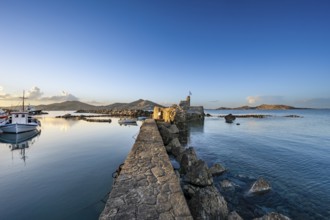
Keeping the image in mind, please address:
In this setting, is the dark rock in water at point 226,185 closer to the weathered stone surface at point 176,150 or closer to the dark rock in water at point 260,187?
the dark rock in water at point 260,187

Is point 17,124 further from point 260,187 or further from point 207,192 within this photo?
point 260,187

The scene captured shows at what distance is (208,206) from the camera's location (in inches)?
214

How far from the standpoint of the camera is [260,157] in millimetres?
13820

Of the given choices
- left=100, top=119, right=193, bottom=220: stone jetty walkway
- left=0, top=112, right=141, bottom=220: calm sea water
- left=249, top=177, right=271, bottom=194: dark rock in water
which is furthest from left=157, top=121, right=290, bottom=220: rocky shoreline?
left=0, top=112, right=141, bottom=220: calm sea water

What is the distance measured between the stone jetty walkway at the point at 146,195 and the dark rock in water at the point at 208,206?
1.06 metres

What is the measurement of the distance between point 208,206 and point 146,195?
7.44 ft

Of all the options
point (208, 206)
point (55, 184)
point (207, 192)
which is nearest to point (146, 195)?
point (208, 206)

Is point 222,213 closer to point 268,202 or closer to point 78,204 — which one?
point 268,202

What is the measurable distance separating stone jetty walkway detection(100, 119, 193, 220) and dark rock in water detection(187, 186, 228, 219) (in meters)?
1.06

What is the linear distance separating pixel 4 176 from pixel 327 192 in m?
17.7

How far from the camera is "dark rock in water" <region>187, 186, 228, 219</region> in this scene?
5.26 metres

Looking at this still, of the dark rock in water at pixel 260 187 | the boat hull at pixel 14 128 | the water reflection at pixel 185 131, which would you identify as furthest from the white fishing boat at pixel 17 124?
the dark rock in water at pixel 260 187

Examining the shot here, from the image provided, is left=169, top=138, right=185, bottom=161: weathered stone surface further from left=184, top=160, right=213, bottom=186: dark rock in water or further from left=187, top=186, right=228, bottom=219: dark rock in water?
left=187, top=186, right=228, bottom=219: dark rock in water

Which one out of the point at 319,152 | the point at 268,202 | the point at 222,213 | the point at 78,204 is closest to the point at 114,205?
the point at 222,213
